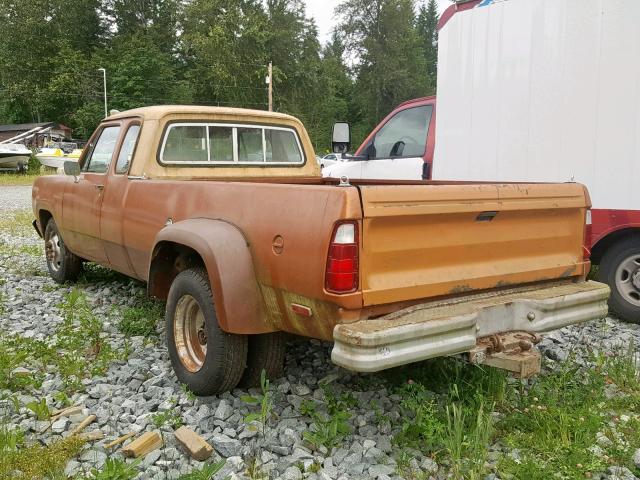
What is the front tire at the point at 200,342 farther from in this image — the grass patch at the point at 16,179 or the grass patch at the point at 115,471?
the grass patch at the point at 16,179

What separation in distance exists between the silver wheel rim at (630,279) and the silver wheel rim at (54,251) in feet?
18.3

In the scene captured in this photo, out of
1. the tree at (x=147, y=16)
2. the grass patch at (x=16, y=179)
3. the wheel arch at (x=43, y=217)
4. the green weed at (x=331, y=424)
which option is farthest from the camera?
the tree at (x=147, y=16)

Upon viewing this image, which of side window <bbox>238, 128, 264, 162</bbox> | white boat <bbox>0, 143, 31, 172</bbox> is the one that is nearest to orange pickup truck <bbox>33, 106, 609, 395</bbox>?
side window <bbox>238, 128, 264, 162</bbox>

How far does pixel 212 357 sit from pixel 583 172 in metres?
3.78

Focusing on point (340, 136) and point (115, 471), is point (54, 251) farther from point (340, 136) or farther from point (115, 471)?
point (115, 471)

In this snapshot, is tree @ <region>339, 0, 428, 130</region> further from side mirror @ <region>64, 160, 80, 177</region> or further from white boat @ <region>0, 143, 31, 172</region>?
side mirror @ <region>64, 160, 80, 177</region>

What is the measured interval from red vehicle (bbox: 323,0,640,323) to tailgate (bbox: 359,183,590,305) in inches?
69.0

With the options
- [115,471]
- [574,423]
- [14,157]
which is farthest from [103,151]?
[14,157]

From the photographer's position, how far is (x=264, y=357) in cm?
356

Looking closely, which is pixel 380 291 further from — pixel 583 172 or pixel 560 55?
pixel 560 55

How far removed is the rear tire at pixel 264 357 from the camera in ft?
11.6

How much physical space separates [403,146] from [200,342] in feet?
15.0

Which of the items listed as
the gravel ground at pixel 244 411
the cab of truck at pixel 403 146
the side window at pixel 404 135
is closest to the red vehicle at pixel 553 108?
the cab of truck at pixel 403 146

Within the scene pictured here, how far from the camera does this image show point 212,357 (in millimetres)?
3426
